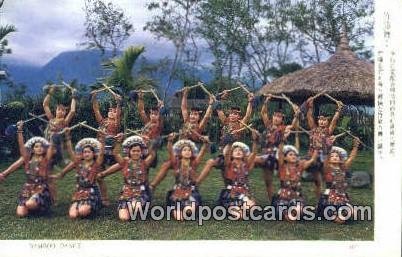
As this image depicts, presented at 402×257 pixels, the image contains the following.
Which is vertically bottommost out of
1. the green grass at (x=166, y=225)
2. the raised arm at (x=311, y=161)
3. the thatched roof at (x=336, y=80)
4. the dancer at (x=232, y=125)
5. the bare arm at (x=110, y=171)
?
the green grass at (x=166, y=225)

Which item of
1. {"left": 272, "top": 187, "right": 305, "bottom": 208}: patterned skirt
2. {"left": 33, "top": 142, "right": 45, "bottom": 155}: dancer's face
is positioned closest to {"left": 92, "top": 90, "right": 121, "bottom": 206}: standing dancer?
{"left": 33, "top": 142, "right": 45, "bottom": 155}: dancer's face

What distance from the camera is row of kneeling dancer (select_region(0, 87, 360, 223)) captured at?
5.00 meters

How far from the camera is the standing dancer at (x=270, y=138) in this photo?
505 centimetres

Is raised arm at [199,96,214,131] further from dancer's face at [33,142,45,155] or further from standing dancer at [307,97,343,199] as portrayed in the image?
dancer's face at [33,142,45,155]

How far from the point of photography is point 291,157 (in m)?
5.05

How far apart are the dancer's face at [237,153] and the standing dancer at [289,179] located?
31cm

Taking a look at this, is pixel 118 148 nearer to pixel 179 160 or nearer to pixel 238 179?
pixel 179 160

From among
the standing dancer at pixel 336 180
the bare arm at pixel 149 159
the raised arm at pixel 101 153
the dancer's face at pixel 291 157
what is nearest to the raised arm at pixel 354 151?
the standing dancer at pixel 336 180

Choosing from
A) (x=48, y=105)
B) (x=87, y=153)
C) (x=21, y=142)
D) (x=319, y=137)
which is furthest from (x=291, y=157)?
(x=21, y=142)

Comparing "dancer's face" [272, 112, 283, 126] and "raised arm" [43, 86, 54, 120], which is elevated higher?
"raised arm" [43, 86, 54, 120]

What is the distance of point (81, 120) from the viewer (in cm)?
507

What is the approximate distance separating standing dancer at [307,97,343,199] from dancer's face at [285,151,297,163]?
13 cm

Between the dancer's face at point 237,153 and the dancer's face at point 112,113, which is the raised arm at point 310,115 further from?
the dancer's face at point 112,113

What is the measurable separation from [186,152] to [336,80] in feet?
4.52
